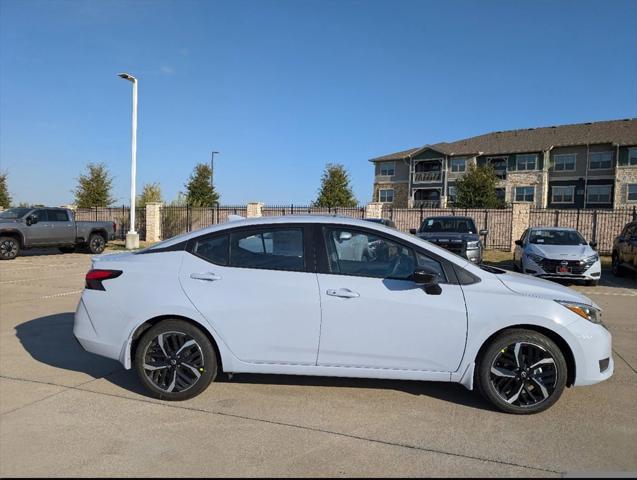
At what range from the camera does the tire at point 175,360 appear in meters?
4.15

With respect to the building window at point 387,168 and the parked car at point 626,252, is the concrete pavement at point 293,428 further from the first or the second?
the building window at point 387,168

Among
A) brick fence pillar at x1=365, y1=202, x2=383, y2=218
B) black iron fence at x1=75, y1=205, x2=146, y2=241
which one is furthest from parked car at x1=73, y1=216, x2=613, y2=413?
black iron fence at x1=75, y1=205, x2=146, y2=241

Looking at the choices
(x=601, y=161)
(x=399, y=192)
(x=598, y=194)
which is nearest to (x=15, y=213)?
(x=399, y=192)

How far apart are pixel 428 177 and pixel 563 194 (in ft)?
45.3

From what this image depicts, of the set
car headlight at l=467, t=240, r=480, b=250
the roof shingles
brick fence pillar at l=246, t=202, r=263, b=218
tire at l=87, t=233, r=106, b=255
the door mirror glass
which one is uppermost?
the roof shingles

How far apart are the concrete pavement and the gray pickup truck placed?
13658 millimetres

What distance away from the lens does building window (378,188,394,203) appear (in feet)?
193

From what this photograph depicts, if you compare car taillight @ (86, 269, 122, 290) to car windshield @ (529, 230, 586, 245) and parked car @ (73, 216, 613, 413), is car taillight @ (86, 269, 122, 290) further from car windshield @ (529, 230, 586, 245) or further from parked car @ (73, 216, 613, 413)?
car windshield @ (529, 230, 586, 245)

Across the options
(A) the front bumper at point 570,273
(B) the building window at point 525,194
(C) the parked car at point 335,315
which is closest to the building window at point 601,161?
(B) the building window at point 525,194

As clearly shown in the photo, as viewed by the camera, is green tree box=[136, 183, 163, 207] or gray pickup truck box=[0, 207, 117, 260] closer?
gray pickup truck box=[0, 207, 117, 260]

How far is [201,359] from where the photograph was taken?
4.15 meters

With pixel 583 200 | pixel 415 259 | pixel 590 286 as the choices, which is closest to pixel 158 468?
pixel 415 259

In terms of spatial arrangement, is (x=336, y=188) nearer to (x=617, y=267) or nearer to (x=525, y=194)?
(x=525, y=194)

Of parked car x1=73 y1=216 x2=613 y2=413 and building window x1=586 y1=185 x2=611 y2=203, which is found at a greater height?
building window x1=586 y1=185 x2=611 y2=203
